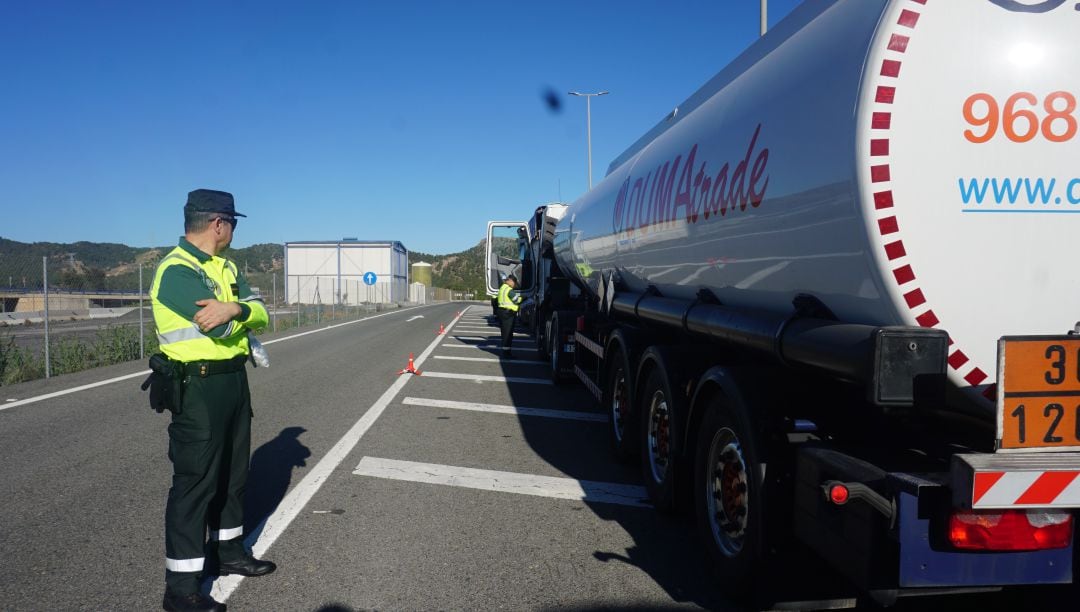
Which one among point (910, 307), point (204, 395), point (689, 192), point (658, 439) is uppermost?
point (689, 192)

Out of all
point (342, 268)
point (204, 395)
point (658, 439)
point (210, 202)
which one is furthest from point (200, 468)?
point (342, 268)

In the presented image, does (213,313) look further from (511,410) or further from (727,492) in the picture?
(511,410)

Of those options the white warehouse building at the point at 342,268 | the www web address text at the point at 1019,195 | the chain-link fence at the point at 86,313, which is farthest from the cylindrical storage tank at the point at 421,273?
the www web address text at the point at 1019,195

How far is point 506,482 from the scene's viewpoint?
630 centimetres

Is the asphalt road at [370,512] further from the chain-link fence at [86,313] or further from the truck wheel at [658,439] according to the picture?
the chain-link fence at [86,313]

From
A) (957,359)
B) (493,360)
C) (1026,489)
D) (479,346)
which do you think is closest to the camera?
(1026,489)

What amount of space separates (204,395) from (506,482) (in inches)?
116

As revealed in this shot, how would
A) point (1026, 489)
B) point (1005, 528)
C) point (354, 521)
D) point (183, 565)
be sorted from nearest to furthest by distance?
1. point (1026, 489)
2. point (1005, 528)
3. point (183, 565)
4. point (354, 521)

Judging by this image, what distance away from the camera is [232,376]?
411 cm

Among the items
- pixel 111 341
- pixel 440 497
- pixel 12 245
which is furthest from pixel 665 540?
pixel 12 245

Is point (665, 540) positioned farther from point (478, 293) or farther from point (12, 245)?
point (12, 245)

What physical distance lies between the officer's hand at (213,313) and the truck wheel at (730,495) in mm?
2573

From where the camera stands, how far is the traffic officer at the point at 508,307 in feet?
52.8

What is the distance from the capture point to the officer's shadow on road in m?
5.38
